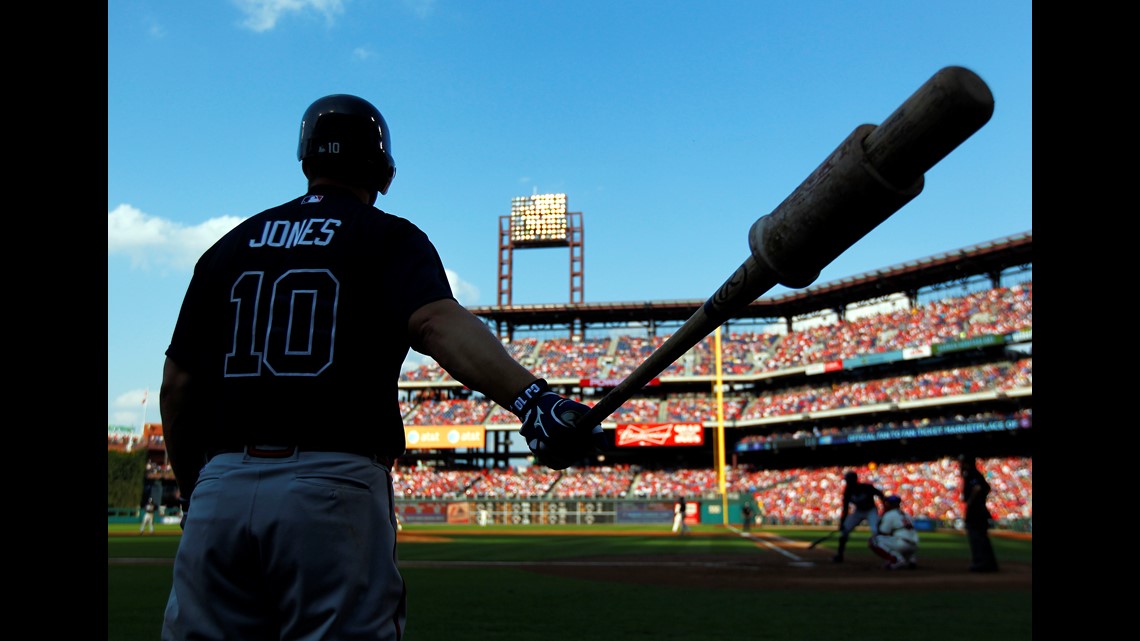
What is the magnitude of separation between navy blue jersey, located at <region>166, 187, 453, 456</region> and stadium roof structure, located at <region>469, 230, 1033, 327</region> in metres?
42.2

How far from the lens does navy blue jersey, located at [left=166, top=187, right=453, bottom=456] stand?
2.09m

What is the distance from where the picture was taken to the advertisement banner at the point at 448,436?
52062 mm

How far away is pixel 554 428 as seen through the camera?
6.18ft

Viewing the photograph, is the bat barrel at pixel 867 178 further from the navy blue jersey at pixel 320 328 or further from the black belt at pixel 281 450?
the black belt at pixel 281 450

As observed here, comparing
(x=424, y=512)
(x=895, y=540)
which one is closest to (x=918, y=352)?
(x=424, y=512)

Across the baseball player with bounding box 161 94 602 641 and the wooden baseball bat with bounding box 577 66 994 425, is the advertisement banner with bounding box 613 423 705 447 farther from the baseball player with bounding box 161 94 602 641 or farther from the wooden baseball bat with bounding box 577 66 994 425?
the wooden baseball bat with bounding box 577 66 994 425

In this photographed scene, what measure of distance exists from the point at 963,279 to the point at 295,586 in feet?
172

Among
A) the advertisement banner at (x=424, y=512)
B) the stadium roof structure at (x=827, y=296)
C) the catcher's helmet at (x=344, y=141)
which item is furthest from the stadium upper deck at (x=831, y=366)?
the catcher's helmet at (x=344, y=141)

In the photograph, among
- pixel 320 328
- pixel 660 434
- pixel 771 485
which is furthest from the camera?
pixel 660 434

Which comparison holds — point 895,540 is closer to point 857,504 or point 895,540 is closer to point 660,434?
point 857,504

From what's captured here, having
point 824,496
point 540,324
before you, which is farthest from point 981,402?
point 540,324

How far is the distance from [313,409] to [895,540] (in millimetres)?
12598
